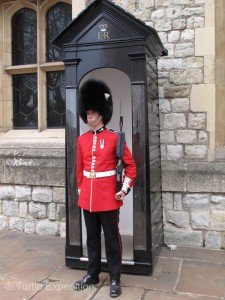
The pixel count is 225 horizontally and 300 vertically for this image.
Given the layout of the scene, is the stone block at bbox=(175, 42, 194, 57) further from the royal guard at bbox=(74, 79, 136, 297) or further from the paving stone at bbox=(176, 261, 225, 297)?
the paving stone at bbox=(176, 261, 225, 297)

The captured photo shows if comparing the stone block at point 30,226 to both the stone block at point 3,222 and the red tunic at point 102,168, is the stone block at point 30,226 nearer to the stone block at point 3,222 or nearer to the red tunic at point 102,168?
the stone block at point 3,222

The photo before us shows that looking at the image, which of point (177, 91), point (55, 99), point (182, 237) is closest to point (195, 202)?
point (182, 237)

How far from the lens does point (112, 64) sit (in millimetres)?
3527

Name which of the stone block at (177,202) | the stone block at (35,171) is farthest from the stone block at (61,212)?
the stone block at (177,202)

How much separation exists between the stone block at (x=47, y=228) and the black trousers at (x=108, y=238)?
1655 millimetres

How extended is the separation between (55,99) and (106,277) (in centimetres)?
273

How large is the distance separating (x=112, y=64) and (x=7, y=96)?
8.34ft

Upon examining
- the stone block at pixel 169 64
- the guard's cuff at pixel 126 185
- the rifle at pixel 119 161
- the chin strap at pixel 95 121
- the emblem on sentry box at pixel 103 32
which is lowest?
the guard's cuff at pixel 126 185

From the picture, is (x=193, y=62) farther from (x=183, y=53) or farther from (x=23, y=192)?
(x=23, y=192)

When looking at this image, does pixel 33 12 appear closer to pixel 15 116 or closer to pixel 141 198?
pixel 15 116

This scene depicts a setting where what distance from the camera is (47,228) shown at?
4941 mm

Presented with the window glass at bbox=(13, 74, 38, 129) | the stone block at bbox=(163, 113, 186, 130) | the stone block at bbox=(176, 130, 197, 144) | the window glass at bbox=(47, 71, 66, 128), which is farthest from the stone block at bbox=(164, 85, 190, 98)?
the window glass at bbox=(13, 74, 38, 129)

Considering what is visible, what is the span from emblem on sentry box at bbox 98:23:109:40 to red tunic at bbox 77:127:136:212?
0.92m

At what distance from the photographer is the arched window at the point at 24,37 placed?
17.8 feet
